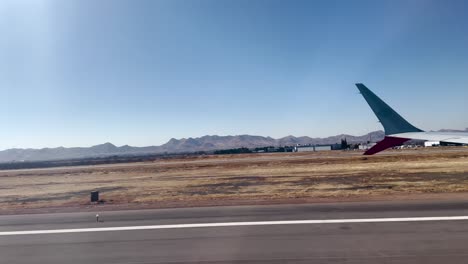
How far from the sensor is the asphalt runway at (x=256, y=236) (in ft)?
27.1

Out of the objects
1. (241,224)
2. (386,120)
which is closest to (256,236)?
(241,224)

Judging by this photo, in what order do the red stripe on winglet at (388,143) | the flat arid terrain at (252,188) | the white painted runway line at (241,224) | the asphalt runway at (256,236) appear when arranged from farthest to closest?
1. the flat arid terrain at (252,188)
2. the red stripe on winglet at (388,143)
3. the white painted runway line at (241,224)
4. the asphalt runway at (256,236)

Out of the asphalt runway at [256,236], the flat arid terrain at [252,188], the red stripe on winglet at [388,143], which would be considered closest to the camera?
the asphalt runway at [256,236]

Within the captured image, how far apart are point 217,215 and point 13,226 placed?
7.26 m

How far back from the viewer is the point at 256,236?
32.6 feet

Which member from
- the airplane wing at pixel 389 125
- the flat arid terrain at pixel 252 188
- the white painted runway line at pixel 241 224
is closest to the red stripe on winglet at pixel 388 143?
the airplane wing at pixel 389 125

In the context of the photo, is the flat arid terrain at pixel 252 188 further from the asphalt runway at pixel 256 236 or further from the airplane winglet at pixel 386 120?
the asphalt runway at pixel 256 236

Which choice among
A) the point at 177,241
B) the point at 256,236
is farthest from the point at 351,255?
the point at 177,241

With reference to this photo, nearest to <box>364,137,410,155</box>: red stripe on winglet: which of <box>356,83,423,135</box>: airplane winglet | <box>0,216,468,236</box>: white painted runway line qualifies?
<box>356,83,423,135</box>: airplane winglet

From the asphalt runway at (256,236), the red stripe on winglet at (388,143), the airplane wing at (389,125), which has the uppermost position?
the airplane wing at (389,125)

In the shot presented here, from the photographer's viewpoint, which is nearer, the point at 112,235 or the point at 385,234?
the point at 385,234

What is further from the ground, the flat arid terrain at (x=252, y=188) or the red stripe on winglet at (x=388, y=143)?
the red stripe on winglet at (x=388, y=143)

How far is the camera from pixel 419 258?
25.4 feet

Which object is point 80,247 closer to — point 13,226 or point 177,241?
point 177,241
